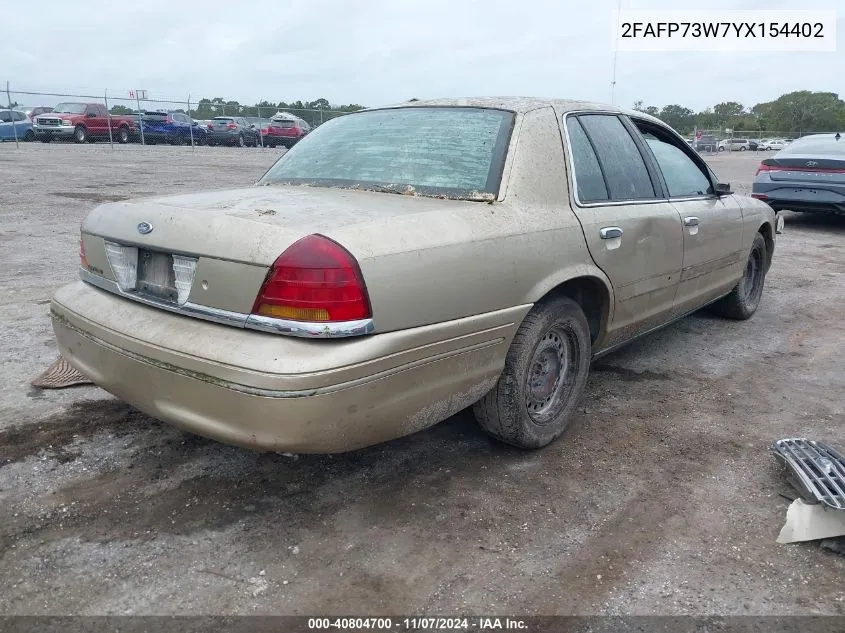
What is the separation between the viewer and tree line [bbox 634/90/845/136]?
64.6 metres

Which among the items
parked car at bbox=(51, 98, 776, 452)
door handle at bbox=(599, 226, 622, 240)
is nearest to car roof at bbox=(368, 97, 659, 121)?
parked car at bbox=(51, 98, 776, 452)

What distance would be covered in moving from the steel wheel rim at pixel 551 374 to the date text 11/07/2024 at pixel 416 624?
113 cm

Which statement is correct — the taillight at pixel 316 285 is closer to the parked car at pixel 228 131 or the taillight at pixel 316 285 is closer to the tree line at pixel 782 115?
the parked car at pixel 228 131

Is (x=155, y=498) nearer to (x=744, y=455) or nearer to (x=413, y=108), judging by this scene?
(x=413, y=108)

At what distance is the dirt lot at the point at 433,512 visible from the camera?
2.31m

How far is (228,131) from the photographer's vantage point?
30297mm

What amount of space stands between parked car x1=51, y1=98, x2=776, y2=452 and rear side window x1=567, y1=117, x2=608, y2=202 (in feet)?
0.04

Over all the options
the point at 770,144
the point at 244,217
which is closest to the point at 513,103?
the point at 244,217

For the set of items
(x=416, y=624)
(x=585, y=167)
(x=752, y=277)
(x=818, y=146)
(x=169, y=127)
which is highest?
(x=169, y=127)

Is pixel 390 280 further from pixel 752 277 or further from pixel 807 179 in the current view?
pixel 807 179

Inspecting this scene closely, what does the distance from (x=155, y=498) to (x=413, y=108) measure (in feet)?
7.28

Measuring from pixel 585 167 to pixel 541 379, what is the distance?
1069 millimetres

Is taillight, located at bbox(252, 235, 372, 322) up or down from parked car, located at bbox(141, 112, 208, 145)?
down

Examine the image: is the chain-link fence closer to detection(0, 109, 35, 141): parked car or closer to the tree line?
detection(0, 109, 35, 141): parked car
